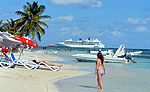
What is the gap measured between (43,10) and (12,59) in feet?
103

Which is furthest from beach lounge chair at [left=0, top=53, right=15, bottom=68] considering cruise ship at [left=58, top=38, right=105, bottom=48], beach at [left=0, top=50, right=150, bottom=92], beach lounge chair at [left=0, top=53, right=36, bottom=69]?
cruise ship at [left=58, top=38, right=105, bottom=48]

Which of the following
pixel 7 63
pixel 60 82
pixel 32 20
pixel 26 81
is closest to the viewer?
pixel 26 81

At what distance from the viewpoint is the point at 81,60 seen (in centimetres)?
4753

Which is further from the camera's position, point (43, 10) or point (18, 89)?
point (43, 10)

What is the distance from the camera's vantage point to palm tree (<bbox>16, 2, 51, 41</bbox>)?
54.2 m

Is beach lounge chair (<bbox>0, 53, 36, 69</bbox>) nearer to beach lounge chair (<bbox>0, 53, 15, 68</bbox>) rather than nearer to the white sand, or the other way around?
beach lounge chair (<bbox>0, 53, 15, 68</bbox>)

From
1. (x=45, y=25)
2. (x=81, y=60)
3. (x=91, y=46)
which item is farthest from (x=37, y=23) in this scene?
(x=91, y=46)

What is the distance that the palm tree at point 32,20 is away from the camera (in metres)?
54.2

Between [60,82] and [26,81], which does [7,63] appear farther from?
[26,81]

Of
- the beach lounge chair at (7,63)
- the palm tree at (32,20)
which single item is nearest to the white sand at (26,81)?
the beach lounge chair at (7,63)

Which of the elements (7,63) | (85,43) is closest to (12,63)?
(7,63)

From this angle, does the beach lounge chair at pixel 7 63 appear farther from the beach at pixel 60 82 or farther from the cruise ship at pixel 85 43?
the cruise ship at pixel 85 43

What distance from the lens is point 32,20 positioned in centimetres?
5438

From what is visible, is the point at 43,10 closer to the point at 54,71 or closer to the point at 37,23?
the point at 37,23
